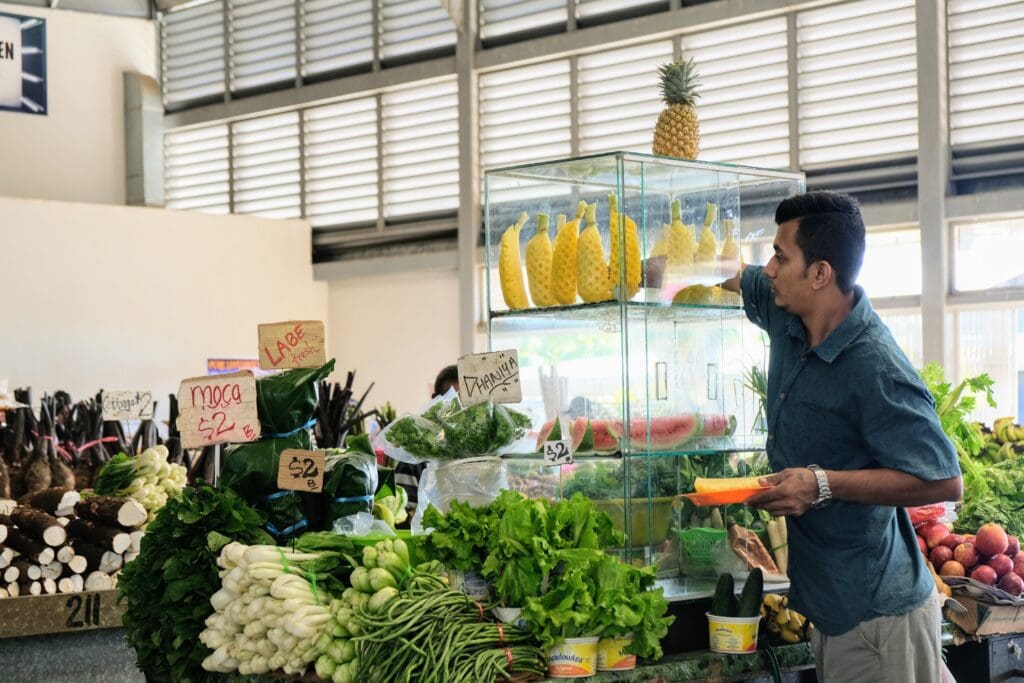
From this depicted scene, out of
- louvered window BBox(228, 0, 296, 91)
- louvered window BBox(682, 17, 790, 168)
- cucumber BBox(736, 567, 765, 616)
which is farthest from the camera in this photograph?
louvered window BBox(228, 0, 296, 91)

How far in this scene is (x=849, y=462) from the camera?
279 cm

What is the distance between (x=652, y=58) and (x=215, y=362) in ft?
16.2

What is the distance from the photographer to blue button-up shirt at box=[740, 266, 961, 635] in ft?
8.80

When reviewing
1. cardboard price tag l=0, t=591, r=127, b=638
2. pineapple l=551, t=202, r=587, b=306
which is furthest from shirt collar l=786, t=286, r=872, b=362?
cardboard price tag l=0, t=591, r=127, b=638

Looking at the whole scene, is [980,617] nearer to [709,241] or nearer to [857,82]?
[709,241]

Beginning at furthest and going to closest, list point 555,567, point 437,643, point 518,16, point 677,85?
point 518,16
point 677,85
point 555,567
point 437,643

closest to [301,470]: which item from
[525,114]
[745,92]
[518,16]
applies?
[745,92]

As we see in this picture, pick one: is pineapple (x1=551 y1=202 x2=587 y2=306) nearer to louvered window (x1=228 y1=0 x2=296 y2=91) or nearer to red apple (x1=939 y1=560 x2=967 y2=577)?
red apple (x1=939 y1=560 x2=967 y2=577)

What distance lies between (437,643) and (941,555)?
210 centimetres

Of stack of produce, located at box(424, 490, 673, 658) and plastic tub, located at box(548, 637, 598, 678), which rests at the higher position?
stack of produce, located at box(424, 490, 673, 658)

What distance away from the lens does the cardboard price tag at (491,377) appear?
3.40 meters

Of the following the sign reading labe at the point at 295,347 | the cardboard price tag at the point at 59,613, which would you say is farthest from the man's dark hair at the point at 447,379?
the sign reading labe at the point at 295,347

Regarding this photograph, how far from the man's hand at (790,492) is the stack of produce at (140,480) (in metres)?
3.26

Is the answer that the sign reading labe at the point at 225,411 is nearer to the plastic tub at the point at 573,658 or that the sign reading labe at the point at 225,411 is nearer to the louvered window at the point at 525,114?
the plastic tub at the point at 573,658
